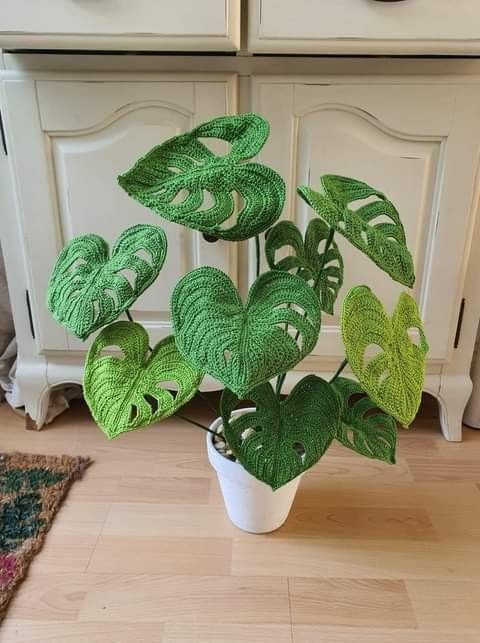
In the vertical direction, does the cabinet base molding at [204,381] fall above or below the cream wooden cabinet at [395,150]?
below

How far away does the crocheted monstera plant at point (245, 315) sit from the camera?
61 centimetres

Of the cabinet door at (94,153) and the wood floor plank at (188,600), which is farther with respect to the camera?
the cabinet door at (94,153)

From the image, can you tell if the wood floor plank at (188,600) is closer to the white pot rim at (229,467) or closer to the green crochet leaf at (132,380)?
the white pot rim at (229,467)

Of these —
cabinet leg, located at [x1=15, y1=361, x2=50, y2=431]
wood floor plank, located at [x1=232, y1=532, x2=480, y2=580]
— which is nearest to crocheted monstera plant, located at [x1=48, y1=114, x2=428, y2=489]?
wood floor plank, located at [x1=232, y1=532, x2=480, y2=580]

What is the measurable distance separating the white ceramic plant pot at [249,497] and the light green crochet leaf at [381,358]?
277 mm

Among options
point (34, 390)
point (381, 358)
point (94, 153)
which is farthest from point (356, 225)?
point (34, 390)

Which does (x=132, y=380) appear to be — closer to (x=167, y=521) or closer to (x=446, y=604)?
(x=167, y=521)

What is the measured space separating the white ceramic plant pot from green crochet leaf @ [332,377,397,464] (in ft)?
0.38

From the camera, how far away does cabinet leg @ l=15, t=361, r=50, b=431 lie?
111cm

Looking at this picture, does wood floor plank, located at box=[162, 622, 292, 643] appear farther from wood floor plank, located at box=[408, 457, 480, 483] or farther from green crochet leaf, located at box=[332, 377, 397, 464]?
wood floor plank, located at box=[408, 457, 480, 483]

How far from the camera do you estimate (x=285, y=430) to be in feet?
2.39

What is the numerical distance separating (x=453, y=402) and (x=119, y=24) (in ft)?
2.93

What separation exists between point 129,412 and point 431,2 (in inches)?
27.7

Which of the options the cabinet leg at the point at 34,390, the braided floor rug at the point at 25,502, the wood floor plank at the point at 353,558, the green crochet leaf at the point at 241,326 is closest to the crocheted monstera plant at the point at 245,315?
the green crochet leaf at the point at 241,326
